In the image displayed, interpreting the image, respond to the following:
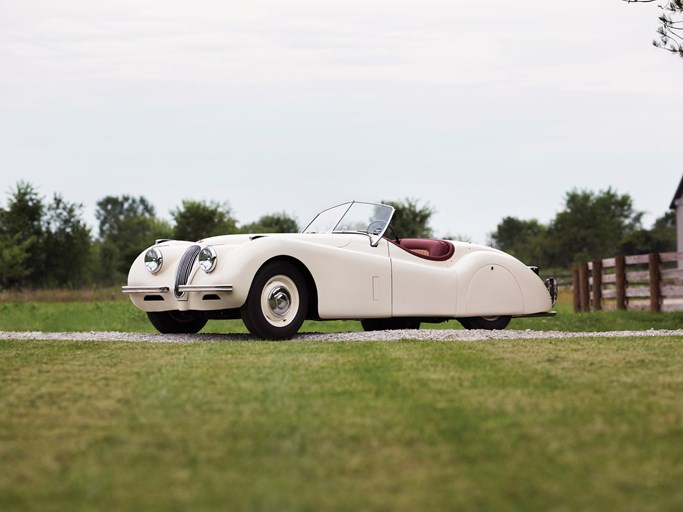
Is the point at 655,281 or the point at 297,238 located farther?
the point at 655,281

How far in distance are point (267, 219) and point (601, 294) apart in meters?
32.4

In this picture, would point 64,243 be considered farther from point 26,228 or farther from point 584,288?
point 584,288

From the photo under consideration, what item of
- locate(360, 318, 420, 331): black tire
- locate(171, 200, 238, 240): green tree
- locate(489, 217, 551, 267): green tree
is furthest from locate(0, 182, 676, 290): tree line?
locate(360, 318, 420, 331): black tire

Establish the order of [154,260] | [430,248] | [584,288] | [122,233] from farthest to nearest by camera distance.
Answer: [122,233]
[584,288]
[430,248]
[154,260]

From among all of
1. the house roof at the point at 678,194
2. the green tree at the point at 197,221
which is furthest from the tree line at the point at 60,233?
the house roof at the point at 678,194

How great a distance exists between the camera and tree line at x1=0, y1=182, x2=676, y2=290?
47625 millimetres

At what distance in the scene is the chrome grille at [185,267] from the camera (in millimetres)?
10844

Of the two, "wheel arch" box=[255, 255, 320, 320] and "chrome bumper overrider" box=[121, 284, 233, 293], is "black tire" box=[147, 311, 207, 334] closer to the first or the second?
"chrome bumper overrider" box=[121, 284, 233, 293]

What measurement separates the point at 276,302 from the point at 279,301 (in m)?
0.04

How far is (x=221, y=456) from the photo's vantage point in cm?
423

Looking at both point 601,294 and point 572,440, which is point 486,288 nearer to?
point 572,440

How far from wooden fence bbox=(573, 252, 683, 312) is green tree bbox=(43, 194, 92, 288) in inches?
1275

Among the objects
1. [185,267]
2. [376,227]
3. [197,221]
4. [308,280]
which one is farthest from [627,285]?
[197,221]

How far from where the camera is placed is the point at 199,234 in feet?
162
